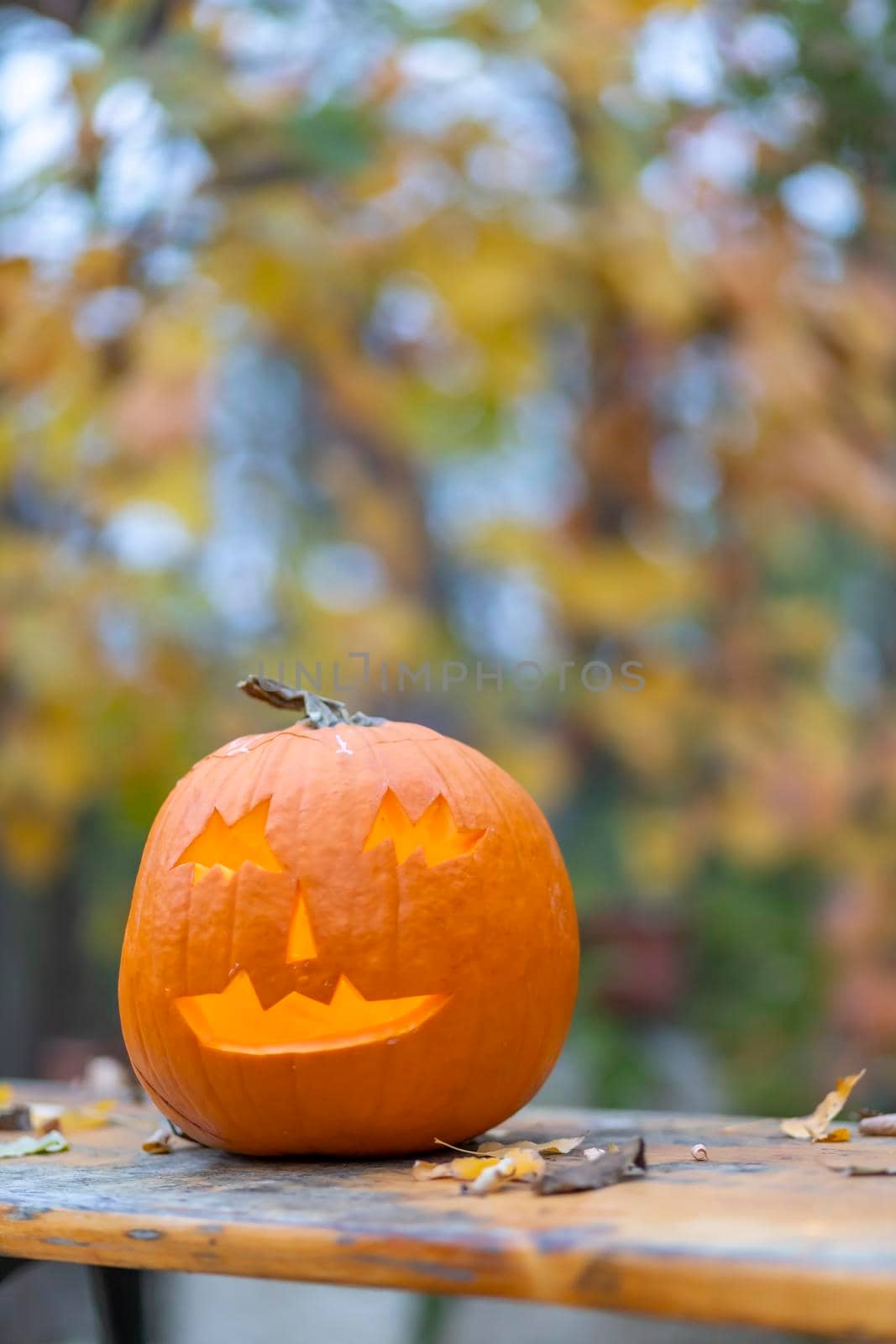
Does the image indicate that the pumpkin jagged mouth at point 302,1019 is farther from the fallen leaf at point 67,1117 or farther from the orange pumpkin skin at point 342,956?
the fallen leaf at point 67,1117

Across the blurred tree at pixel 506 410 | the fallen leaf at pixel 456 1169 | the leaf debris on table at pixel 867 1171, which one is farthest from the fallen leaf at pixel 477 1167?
the blurred tree at pixel 506 410

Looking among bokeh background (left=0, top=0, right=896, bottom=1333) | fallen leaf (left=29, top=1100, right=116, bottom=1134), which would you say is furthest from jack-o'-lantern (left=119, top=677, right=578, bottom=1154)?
bokeh background (left=0, top=0, right=896, bottom=1333)

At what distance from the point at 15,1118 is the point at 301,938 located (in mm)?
485

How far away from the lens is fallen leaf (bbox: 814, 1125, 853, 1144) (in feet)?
3.81

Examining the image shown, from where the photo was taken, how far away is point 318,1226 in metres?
0.80

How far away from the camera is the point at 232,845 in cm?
111

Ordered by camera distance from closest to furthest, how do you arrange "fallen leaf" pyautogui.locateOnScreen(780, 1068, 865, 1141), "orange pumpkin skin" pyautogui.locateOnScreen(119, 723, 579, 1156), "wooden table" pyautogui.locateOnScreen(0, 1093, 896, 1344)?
"wooden table" pyautogui.locateOnScreen(0, 1093, 896, 1344)
"orange pumpkin skin" pyautogui.locateOnScreen(119, 723, 579, 1156)
"fallen leaf" pyautogui.locateOnScreen(780, 1068, 865, 1141)

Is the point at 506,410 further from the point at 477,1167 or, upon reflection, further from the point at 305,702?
the point at 477,1167

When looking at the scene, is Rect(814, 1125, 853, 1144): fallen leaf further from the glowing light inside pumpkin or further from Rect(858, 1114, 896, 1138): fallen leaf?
the glowing light inside pumpkin

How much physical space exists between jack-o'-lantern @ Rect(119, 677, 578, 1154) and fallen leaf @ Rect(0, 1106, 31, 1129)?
248mm

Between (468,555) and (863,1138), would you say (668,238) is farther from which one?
(863,1138)

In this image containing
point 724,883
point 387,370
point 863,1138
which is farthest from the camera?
point 724,883

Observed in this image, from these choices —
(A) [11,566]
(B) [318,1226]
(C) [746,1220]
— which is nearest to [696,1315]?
(C) [746,1220]

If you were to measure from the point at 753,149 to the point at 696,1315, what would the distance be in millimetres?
2769
